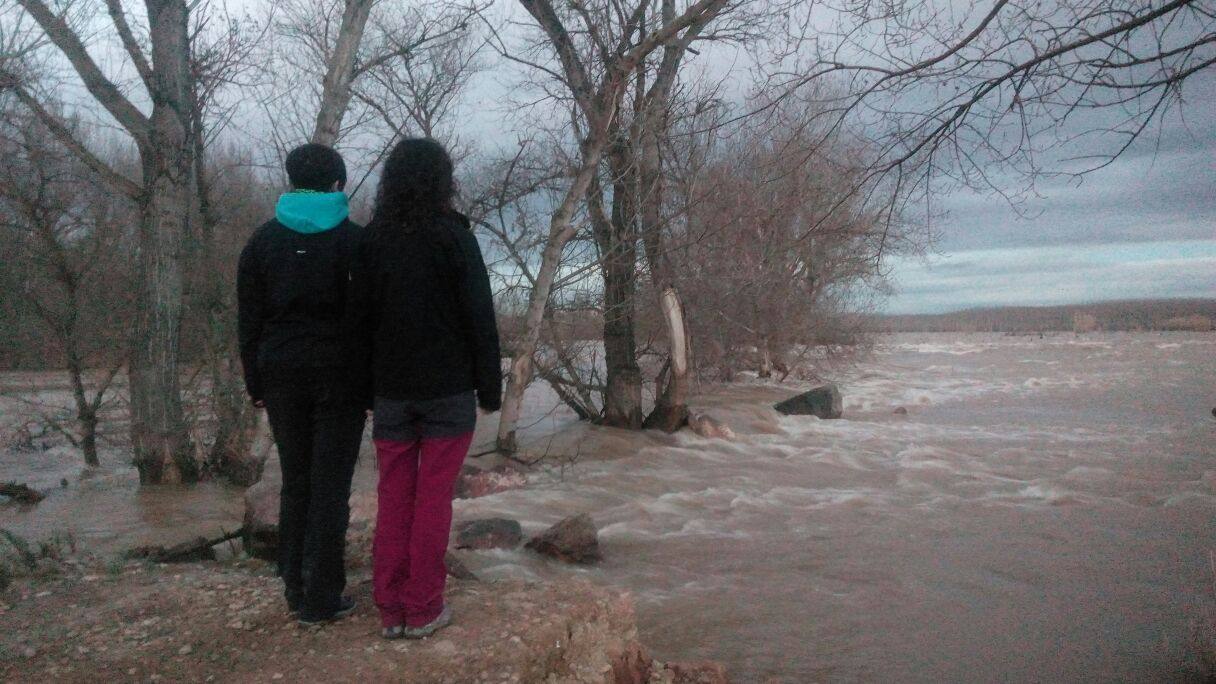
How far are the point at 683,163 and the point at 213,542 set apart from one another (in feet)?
36.6

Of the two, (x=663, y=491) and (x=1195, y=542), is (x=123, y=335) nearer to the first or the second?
(x=663, y=491)

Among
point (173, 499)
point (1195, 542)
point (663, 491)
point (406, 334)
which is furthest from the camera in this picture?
point (663, 491)

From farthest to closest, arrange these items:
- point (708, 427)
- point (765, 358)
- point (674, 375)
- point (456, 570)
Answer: point (765, 358) < point (708, 427) < point (674, 375) < point (456, 570)

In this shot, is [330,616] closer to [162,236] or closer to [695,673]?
[695,673]

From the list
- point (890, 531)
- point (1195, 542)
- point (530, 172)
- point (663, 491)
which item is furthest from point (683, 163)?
point (1195, 542)

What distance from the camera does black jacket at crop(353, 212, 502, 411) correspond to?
11.1 feet

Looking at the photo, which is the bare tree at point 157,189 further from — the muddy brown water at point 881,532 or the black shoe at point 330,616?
the black shoe at point 330,616

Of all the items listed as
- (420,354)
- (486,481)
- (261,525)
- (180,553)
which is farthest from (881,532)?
(420,354)

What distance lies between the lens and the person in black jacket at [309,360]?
3459mm

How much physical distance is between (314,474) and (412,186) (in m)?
1.27

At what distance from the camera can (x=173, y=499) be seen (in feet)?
29.6

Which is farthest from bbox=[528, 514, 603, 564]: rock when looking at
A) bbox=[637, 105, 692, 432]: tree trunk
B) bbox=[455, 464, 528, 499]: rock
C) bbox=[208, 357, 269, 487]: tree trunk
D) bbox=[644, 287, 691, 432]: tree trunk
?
bbox=[644, 287, 691, 432]: tree trunk

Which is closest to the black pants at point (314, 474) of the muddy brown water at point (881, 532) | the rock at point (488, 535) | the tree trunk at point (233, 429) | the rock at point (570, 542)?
the muddy brown water at point (881, 532)

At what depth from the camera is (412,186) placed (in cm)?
342
